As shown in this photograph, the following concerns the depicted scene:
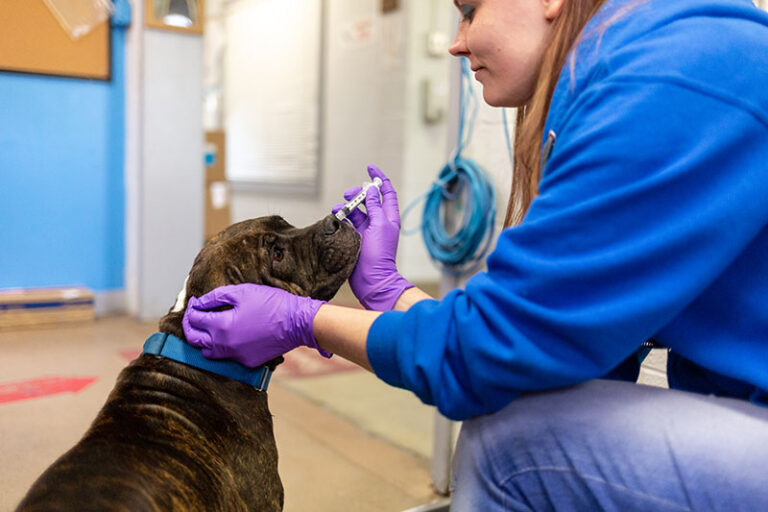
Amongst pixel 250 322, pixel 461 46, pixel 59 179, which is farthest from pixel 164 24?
pixel 250 322

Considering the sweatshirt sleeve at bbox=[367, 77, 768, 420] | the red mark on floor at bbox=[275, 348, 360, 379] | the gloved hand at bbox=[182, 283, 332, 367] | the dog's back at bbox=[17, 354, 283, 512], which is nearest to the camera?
the sweatshirt sleeve at bbox=[367, 77, 768, 420]

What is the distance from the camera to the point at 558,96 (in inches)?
37.0

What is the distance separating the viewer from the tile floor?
1.26 meters

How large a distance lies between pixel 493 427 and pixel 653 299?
1.02 ft

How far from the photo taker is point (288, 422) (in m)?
1.90

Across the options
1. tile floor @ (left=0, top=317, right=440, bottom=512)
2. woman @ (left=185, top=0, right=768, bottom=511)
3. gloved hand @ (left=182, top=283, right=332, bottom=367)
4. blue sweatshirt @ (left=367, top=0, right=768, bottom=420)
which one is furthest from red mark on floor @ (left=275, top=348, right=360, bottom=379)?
blue sweatshirt @ (left=367, top=0, right=768, bottom=420)

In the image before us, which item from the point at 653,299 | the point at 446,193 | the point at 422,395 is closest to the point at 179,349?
the point at 422,395

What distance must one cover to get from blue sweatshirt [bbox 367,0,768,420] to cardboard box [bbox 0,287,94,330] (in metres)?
0.86

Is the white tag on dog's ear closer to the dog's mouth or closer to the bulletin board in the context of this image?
the dog's mouth

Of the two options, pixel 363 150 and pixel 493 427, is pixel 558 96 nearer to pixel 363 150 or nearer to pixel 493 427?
pixel 493 427

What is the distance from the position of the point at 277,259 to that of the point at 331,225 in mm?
134

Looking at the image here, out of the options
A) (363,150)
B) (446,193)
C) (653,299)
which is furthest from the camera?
(363,150)

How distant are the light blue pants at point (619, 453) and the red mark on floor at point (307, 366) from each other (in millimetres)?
1824

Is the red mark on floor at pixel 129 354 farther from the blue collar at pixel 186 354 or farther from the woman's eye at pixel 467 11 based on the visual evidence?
the woman's eye at pixel 467 11
